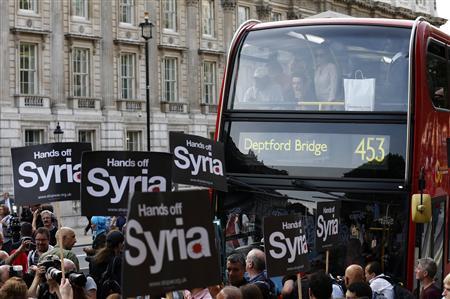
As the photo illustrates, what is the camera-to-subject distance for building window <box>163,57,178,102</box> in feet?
148

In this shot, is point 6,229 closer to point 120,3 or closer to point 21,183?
point 21,183

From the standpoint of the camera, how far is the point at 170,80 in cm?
4531

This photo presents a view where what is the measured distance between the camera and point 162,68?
44.8 m

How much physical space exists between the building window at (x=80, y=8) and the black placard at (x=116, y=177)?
32.4 metres

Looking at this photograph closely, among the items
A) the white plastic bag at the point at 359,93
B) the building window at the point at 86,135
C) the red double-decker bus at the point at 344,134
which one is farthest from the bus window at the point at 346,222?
the building window at the point at 86,135

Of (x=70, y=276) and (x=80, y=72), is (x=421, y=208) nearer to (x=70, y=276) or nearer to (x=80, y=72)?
(x=70, y=276)

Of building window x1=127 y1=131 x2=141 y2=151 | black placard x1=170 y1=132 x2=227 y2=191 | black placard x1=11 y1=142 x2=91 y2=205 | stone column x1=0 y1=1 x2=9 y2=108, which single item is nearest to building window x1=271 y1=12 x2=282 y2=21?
building window x1=127 y1=131 x2=141 y2=151

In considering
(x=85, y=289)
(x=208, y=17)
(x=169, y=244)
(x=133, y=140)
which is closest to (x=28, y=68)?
(x=133, y=140)

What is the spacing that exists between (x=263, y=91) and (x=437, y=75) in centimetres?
226

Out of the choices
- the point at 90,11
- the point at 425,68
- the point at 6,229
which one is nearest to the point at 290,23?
the point at 425,68

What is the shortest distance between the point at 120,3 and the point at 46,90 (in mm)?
6295

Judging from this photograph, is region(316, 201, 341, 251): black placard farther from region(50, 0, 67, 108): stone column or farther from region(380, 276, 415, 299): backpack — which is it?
region(50, 0, 67, 108): stone column

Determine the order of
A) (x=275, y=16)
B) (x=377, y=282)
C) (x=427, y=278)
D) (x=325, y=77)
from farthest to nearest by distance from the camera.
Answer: (x=275, y=16), (x=325, y=77), (x=427, y=278), (x=377, y=282)

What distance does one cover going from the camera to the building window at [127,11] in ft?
140
